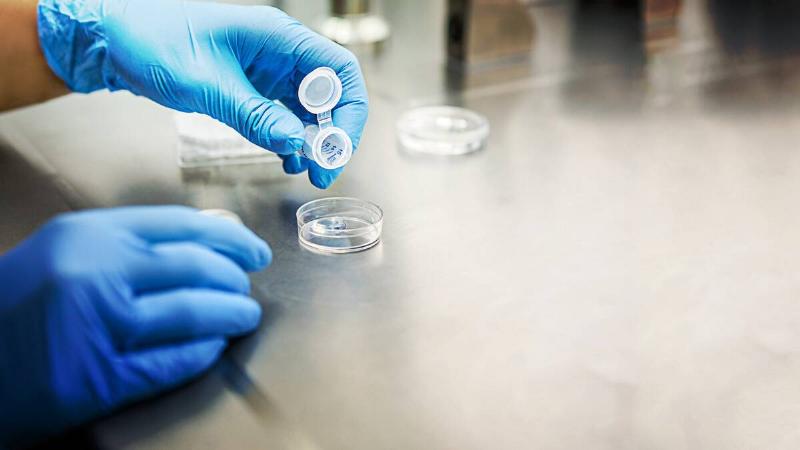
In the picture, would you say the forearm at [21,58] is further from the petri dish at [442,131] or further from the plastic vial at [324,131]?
the petri dish at [442,131]

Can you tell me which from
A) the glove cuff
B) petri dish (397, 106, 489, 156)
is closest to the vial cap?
petri dish (397, 106, 489, 156)

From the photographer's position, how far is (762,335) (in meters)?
1.00

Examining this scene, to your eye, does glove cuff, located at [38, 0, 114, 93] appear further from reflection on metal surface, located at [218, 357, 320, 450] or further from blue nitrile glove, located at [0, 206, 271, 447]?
reflection on metal surface, located at [218, 357, 320, 450]

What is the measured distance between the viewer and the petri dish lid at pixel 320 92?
3.91 ft

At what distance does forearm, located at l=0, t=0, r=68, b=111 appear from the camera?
1.34 meters

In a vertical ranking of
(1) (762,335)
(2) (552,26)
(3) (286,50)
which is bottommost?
(1) (762,335)

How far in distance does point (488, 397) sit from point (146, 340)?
355 mm

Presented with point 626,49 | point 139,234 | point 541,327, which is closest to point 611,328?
point 541,327

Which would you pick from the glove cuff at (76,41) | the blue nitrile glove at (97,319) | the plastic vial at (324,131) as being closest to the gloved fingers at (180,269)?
the blue nitrile glove at (97,319)

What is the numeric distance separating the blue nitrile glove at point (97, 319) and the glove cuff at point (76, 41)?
1.53 ft

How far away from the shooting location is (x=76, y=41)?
130 centimetres

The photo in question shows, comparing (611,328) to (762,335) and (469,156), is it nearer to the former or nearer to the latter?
(762,335)

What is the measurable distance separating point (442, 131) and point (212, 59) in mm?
433

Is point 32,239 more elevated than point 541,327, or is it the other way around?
point 32,239
